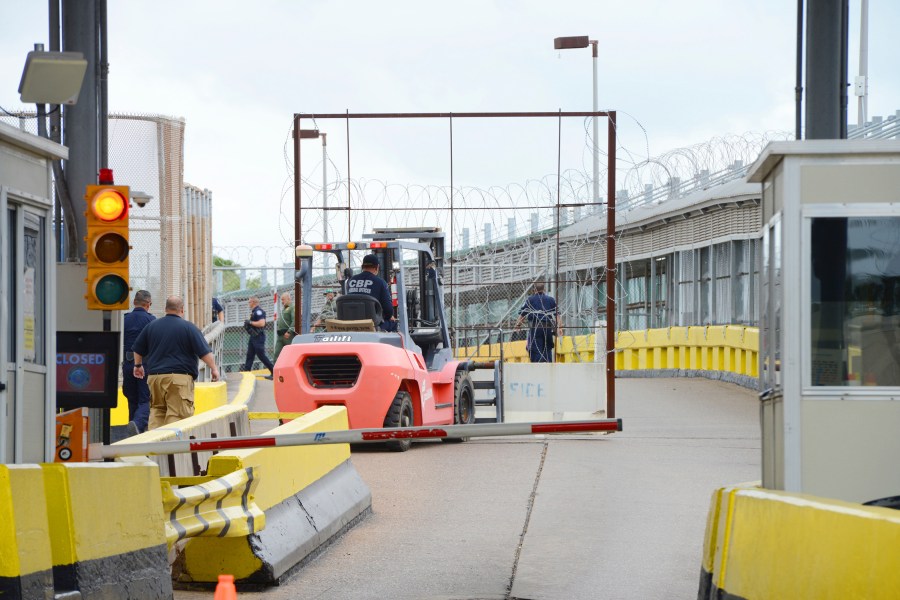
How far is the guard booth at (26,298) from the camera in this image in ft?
24.4

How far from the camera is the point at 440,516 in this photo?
1159cm

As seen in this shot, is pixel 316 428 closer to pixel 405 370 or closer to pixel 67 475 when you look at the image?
pixel 67 475

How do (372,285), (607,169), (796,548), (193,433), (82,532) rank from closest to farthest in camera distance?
(796,548) → (82,532) → (193,433) → (372,285) → (607,169)

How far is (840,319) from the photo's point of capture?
24.4 ft

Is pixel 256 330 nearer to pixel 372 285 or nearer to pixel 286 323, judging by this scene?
pixel 286 323

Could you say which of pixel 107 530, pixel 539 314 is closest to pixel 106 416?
pixel 107 530

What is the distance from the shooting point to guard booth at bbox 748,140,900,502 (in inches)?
289

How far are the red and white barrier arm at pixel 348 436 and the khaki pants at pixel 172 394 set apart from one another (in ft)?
18.5

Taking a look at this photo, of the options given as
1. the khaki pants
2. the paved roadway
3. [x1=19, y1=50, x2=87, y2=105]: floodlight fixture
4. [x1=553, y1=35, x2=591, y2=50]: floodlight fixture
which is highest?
[x1=553, y1=35, x2=591, y2=50]: floodlight fixture

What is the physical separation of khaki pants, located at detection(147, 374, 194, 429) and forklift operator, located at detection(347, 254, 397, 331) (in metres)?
2.88

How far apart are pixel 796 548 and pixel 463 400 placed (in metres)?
13.1

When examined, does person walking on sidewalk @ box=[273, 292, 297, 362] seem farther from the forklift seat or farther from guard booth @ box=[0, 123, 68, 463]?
guard booth @ box=[0, 123, 68, 463]

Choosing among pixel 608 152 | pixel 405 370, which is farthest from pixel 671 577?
pixel 608 152

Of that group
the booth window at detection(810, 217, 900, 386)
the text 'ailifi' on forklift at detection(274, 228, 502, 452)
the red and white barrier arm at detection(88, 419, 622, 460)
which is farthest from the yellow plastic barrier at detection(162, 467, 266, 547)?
the text 'ailifi' on forklift at detection(274, 228, 502, 452)
